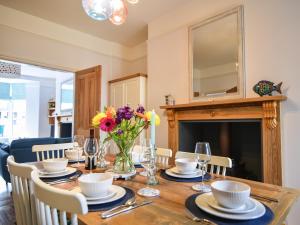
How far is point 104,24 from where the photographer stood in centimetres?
359

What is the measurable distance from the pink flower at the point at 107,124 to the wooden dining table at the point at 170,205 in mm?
328

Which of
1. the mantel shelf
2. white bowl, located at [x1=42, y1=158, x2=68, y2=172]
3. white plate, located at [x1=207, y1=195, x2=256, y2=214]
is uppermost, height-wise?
the mantel shelf

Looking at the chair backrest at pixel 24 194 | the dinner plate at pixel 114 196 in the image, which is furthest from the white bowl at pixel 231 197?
the chair backrest at pixel 24 194

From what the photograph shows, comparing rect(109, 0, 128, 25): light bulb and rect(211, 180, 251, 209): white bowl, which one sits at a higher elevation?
rect(109, 0, 128, 25): light bulb

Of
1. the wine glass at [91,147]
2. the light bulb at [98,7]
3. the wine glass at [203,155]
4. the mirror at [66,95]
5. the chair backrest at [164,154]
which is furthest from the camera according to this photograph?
the mirror at [66,95]

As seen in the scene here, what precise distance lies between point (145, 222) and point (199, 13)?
2.87m

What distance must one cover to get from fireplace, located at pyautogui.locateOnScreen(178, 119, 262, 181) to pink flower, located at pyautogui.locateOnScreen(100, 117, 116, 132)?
1594 mm

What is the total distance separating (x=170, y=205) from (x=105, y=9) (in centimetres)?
167

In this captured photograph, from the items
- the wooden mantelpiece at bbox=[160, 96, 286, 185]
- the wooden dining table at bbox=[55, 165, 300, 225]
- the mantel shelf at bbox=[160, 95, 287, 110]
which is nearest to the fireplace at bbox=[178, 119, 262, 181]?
the wooden mantelpiece at bbox=[160, 96, 286, 185]

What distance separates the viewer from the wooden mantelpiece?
1.96m

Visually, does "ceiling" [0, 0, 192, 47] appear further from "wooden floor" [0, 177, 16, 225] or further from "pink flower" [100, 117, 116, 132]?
"wooden floor" [0, 177, 16, 225]

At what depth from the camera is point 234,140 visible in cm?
261

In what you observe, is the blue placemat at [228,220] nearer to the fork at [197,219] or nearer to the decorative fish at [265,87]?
the fork at [197,219]

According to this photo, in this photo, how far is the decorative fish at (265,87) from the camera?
6.60 ft
